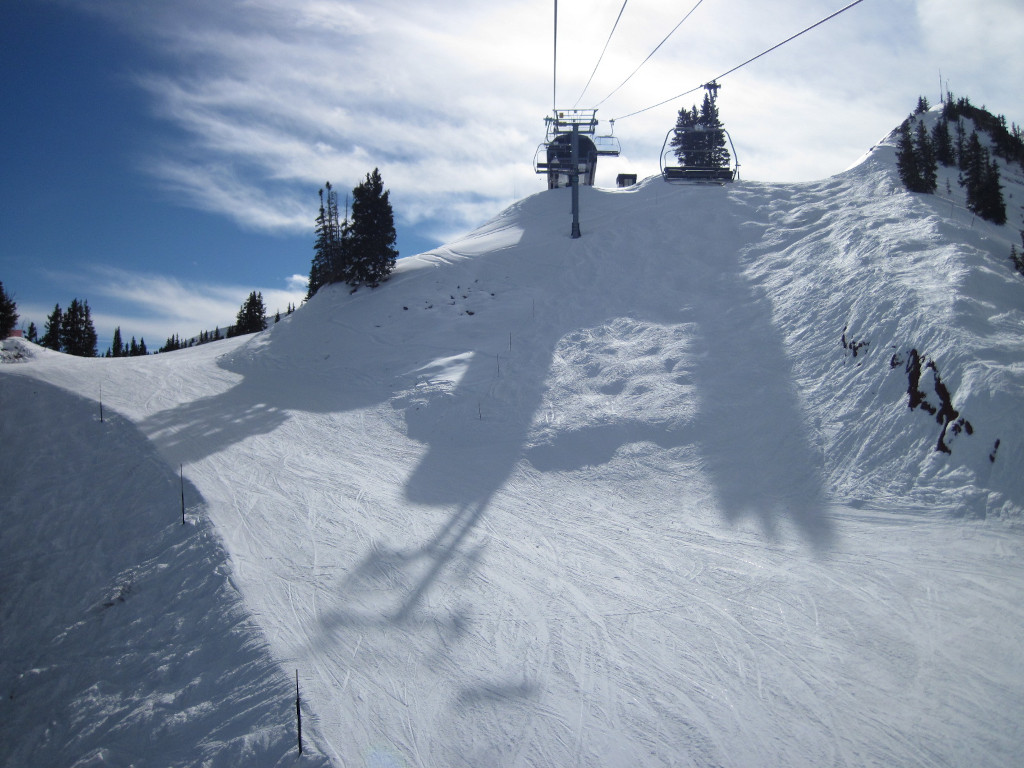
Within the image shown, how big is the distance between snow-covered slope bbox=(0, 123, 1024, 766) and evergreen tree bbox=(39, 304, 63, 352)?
50.8m

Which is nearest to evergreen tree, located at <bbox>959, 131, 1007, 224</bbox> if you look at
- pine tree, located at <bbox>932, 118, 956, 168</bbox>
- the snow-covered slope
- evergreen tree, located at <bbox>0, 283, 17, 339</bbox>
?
the snow-covered slope

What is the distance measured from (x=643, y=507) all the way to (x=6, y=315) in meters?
45.3

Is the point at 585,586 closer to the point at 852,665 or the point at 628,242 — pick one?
the point at 852,665

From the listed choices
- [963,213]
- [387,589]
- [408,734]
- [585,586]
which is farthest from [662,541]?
[963,213]

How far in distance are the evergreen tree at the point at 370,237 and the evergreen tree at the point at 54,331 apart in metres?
50.8

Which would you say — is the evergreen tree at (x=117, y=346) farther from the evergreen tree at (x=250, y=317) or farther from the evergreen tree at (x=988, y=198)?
the evergreen tree at (x=988, y=198)

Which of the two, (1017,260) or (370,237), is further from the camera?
(370,237)

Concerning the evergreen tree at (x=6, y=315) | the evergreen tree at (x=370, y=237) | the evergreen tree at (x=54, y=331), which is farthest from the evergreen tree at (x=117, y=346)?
the evergreen tree at (x=370, y=237)

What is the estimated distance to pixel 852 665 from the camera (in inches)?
240

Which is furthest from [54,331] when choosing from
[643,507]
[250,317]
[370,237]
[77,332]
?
[643,507]

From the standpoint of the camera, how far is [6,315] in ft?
123

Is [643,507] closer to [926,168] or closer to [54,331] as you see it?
[926,168]

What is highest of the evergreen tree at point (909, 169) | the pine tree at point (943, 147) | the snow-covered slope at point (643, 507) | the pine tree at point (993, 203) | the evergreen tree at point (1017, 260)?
the pine tree at point (943, 147)

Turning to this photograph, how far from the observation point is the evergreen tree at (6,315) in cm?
3644
